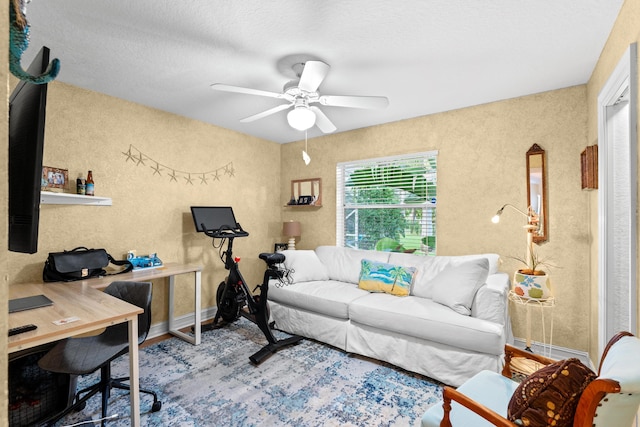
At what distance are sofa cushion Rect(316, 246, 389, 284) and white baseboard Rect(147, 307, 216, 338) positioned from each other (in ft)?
5.22

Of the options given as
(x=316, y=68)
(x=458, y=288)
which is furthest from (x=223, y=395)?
(x=316, y=68)

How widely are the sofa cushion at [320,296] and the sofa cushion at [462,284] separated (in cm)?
79

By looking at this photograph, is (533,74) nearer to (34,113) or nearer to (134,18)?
(134,18)

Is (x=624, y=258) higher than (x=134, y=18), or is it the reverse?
(x=134, y=18)

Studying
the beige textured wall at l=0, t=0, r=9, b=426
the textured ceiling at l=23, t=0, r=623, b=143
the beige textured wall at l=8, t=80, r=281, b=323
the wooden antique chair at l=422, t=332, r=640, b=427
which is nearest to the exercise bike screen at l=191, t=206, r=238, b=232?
the beige textured wall at l=8, t=80, r=281, b=323

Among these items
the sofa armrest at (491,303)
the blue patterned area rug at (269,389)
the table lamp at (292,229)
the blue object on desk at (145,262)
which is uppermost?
the table lamp at (292,229)

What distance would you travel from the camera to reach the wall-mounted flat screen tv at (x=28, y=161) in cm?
77

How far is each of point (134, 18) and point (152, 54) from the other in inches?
16.8

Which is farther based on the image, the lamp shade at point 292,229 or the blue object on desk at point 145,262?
the lamp shade at point 292,229

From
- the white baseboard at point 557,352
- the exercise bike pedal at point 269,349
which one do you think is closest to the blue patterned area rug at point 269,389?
the exercise bike pedal at point 269,349

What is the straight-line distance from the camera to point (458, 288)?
2.68 meters

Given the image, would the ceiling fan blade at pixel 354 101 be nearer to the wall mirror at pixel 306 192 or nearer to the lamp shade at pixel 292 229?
the wall mirror at pixel 306 192

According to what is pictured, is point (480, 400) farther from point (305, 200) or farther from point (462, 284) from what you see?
point (305, 200)

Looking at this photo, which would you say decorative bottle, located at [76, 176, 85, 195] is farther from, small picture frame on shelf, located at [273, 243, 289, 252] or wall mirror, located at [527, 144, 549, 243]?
wall mirror, located at [527, 144, 549, 243]
